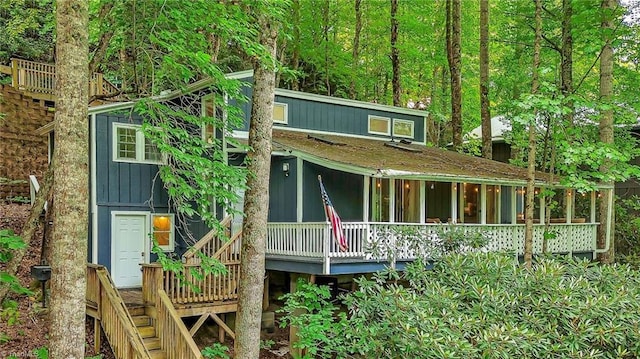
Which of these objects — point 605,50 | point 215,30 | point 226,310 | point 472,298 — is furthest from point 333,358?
point 605,50

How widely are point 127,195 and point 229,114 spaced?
5.15 meters

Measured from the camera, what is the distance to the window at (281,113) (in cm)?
1381

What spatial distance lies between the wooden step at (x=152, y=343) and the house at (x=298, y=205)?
2.1 inches

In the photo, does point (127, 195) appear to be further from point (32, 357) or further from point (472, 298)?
point (472, 298)

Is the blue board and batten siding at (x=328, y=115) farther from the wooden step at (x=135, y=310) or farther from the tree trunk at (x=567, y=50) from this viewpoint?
the wooden step at (x=135, y=310)

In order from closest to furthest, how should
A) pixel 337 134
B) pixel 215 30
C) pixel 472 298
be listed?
1. pixel 472 298
2. pixel 215 30
3. pixel 337 134

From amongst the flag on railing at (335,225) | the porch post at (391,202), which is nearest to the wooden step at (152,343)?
the flag on railing at (335,225)

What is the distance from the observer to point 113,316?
9.12m

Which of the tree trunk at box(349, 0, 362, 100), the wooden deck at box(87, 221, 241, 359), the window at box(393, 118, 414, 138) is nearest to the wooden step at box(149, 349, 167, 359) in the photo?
the wooden deck at box(87, 221, 241, 359)

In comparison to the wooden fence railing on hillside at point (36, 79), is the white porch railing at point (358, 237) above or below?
below

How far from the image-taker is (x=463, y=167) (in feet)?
42.3

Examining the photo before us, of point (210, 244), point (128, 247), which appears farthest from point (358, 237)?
point (128, 247)

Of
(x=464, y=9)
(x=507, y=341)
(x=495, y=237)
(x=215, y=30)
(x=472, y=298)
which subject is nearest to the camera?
(x=507, y=341)

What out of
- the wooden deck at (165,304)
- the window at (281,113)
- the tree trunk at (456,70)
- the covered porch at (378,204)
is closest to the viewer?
the wooden deck at (165,304)
